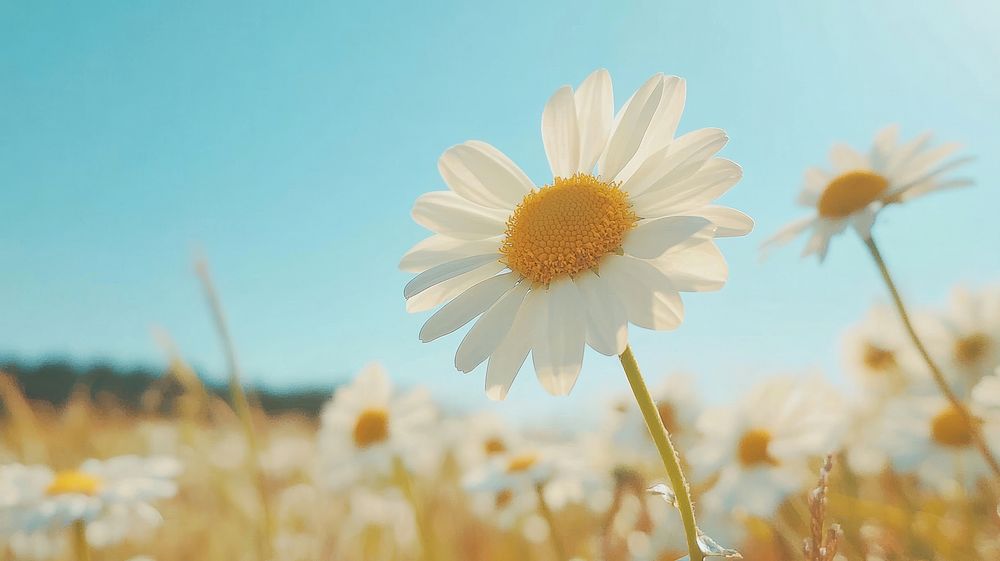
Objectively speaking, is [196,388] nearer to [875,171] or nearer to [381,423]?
[381,423]

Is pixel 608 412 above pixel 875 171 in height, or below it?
below

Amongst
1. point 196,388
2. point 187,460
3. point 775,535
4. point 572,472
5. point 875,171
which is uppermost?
point 187,460

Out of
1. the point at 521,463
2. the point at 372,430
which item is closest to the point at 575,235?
the point at 521,463

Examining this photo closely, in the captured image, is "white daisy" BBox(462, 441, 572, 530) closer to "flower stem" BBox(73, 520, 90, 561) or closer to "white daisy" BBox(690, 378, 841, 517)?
"white daisy" BBox(690, 378, 841, 517)

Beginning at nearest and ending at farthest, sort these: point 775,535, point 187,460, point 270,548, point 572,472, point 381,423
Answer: point 775,535 < point 270,548 < point 572,472 < point 381,423 < point 187,460

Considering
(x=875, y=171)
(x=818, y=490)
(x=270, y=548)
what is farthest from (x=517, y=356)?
(x=270, y=548)

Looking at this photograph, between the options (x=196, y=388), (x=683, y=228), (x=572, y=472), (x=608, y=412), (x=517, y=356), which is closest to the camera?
(x=683, y=228)
